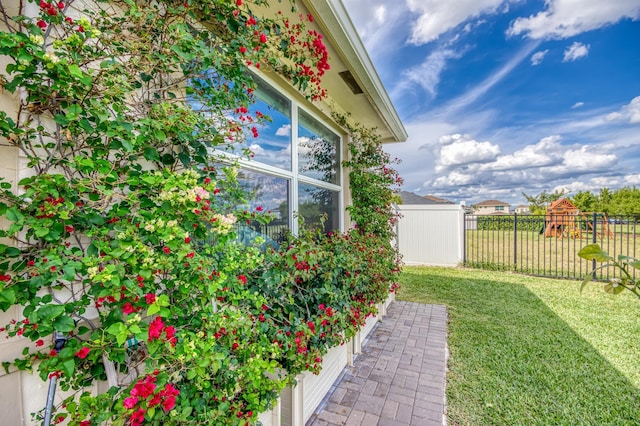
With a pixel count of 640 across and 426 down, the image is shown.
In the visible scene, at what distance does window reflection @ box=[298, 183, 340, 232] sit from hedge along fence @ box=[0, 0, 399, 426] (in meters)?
1.86

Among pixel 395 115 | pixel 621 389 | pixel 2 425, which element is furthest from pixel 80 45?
pixel 621 389

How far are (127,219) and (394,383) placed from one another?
10.4ft

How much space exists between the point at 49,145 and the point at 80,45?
0.47 m

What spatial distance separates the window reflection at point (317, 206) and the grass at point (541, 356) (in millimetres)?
2570

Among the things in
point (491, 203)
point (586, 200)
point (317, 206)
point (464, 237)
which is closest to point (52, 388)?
point (317, 206)

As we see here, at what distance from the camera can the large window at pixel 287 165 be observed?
9.60 ft

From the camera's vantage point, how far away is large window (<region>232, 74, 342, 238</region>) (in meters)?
2.93

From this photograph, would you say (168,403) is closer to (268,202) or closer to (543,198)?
(268,202)

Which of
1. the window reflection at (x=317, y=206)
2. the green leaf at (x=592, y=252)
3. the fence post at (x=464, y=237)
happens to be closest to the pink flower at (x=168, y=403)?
the green leaf at (x=592, y=252)

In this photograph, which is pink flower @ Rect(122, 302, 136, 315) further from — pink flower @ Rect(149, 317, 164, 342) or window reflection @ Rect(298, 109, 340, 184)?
window reflection @ Rect(298, 109, 340, 184)

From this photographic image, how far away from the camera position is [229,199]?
2035 millimetres

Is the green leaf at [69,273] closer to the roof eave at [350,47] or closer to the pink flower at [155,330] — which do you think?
the pink flower at [155,330]

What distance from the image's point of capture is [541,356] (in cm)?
364

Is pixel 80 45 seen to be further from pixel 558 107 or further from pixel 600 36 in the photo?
pixel 558 107
